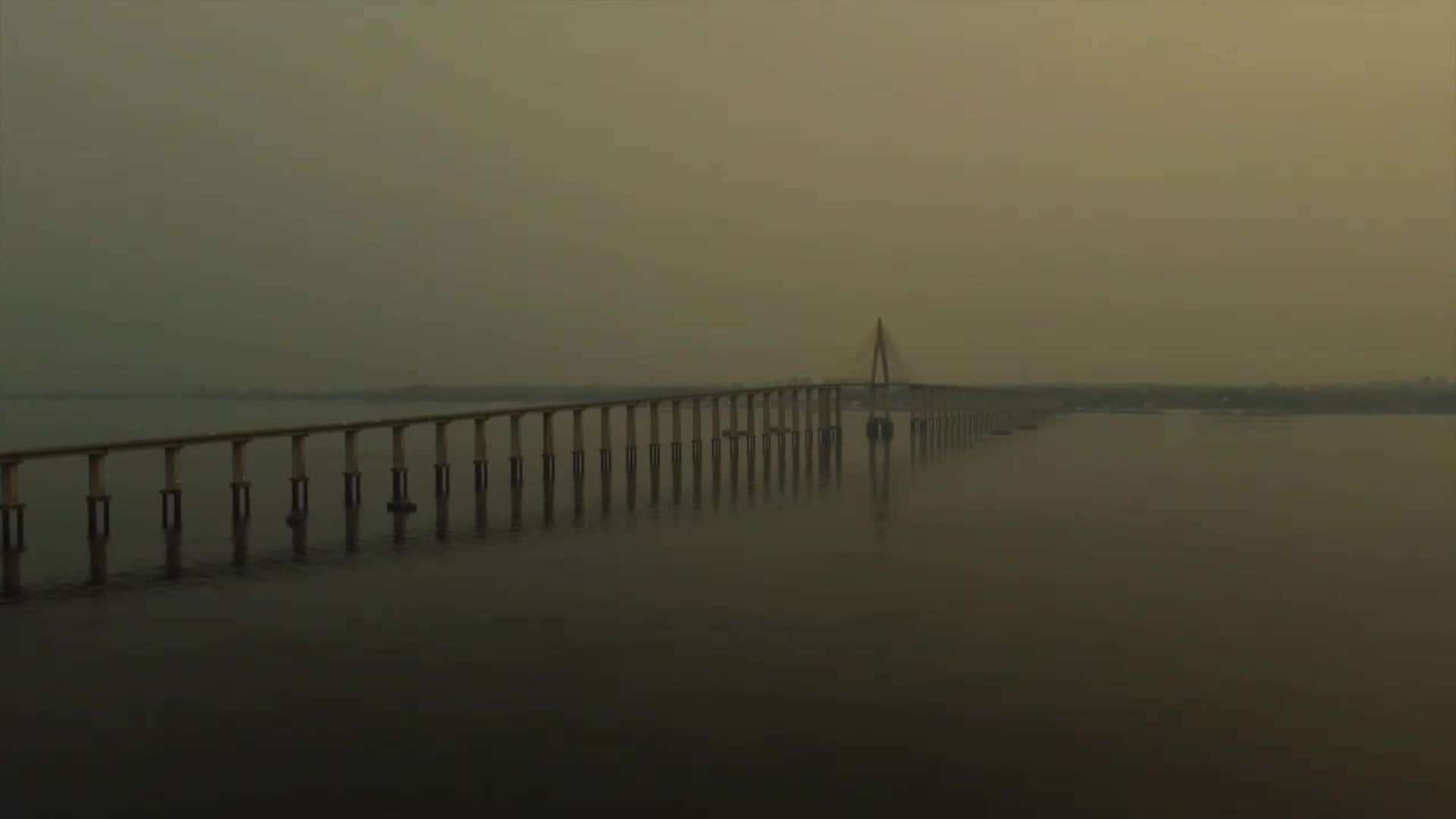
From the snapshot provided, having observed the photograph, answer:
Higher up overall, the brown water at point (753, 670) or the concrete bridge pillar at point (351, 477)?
the concrete bridge pillar at point (351, 477)

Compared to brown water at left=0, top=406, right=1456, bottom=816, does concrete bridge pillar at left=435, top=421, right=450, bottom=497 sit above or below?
above

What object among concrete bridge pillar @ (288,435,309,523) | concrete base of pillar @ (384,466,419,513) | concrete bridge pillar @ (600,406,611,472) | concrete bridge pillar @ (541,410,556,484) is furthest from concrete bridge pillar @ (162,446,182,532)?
concrete bridge pillar @ (600,406,611,472)

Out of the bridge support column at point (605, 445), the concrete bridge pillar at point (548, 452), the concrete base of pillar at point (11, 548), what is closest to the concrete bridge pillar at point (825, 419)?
the bridge support column at point (605, 445)

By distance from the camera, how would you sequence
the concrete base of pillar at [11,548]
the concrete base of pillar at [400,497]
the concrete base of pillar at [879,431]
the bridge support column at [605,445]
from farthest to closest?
the concrete base of pillar at [879,431] → the bridge support column at [605,445] → the concrete base of pillar at [400,497] → the concrete base of pillar at [11,548]

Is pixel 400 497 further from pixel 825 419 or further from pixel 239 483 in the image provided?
pixel 825 419

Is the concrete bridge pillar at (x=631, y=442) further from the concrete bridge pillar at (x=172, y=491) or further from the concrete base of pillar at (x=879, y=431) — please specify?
the concrete base of pillar at (x=879, y=431)

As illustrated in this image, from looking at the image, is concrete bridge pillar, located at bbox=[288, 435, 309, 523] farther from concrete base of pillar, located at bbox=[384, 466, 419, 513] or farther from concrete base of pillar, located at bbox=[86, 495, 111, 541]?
concrete base of pillar, located at bbox=[86, 495, 111, 541]

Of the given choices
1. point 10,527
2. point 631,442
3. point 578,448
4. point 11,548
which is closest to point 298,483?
point 10,527

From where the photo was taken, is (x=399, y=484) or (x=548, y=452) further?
(x=548, y=452)

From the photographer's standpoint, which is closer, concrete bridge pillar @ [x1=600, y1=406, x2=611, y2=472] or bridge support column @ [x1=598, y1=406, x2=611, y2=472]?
concrete bridge pillar @ [x1=600, y1=406, x2=611, y2=472]

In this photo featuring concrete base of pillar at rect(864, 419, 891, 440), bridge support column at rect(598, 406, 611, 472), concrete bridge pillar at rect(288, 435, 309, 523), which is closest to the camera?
concrete bridge pillar at rect(288, 435, 309, 523)
